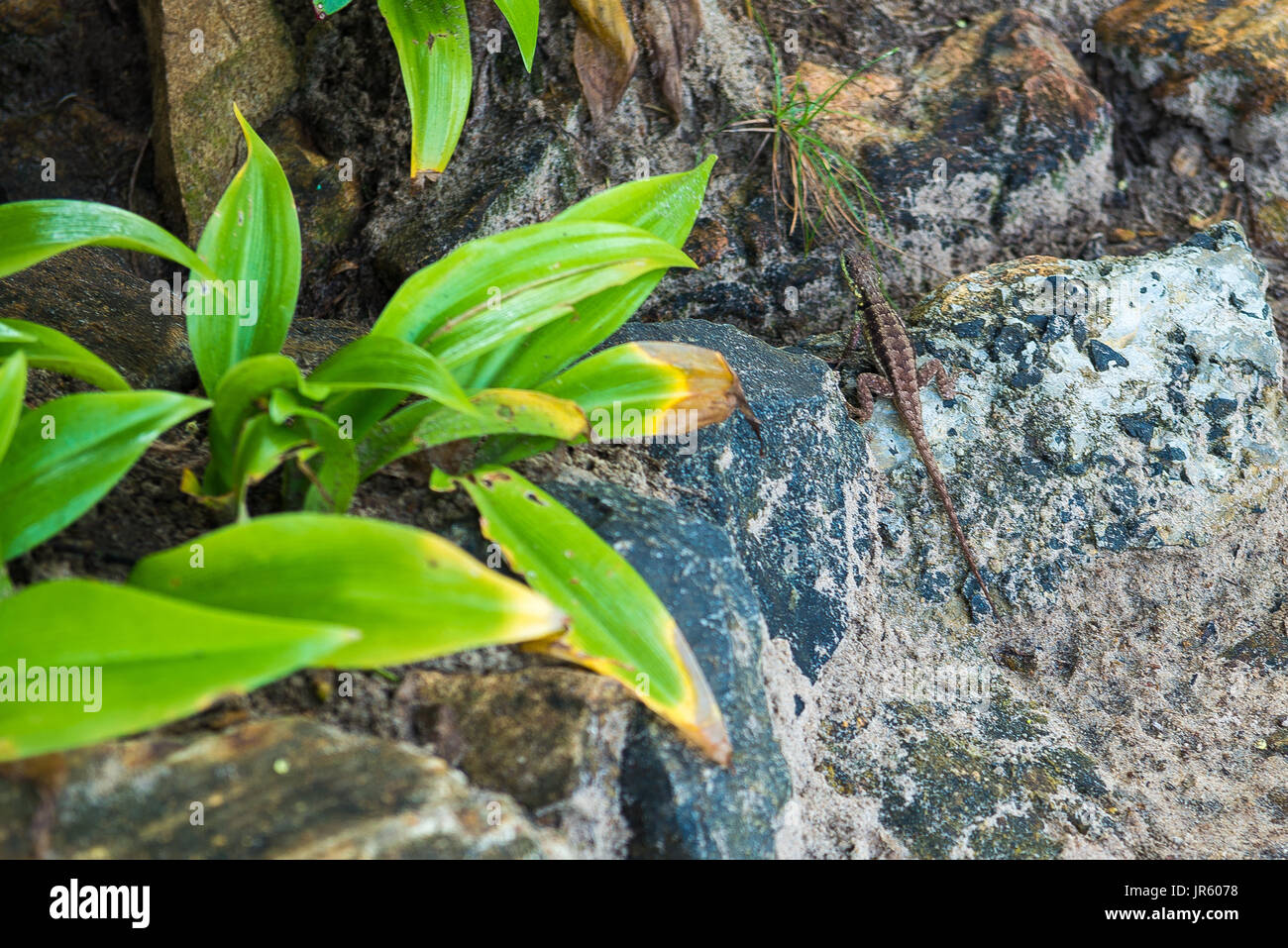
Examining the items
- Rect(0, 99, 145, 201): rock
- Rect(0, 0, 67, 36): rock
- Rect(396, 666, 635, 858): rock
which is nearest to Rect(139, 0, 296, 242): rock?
Rect(0, 99, 145, 201): rock

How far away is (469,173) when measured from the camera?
300 cm

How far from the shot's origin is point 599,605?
1669 millimetres

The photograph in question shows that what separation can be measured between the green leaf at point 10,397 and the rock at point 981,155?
8.49ft

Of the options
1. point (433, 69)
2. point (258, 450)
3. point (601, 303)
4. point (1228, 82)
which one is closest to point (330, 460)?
point (258, 450)

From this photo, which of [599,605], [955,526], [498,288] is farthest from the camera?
[955,526]

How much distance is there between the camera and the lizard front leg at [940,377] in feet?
8.84

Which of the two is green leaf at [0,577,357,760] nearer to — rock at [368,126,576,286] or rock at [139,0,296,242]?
rock at [368,126,576,286]

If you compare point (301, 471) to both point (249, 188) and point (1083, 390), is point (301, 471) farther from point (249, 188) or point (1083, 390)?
point (1083, 390)

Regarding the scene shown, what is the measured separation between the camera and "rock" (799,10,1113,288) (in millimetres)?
3221

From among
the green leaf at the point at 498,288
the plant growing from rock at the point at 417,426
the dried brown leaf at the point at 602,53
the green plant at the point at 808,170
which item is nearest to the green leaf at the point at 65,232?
the plant growing from rock at the point at 417,426

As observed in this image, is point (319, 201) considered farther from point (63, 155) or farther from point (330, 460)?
point (330, 460)

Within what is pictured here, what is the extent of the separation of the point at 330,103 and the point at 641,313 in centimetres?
125

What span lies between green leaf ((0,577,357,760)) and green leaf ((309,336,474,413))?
496 mm

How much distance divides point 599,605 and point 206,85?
2427mm
